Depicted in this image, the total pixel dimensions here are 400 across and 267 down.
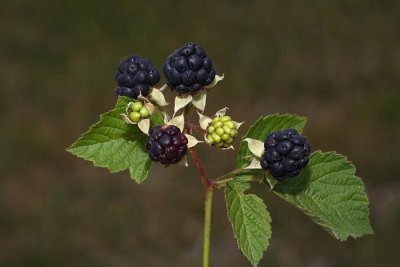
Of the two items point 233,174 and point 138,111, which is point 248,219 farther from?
point 138,111

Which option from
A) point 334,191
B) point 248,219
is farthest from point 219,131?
point 334,191

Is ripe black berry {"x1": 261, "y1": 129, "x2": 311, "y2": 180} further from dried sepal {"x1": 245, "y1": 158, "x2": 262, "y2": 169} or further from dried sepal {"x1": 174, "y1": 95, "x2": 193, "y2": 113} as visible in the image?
dried sepal {"x1": 174, "y1": 95, "x2": 193, "y2": 113}

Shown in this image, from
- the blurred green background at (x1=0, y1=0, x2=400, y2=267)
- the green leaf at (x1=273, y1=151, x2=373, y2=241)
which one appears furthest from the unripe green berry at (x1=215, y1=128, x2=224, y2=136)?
the blurred green background at (x1=0, y1=0, x2=400, y2=267)

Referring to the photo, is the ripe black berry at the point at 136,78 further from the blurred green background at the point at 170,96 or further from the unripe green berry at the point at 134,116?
the blurred green background at the point at 170,96

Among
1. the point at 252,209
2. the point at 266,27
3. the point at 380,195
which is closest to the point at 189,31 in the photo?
the point at 266,27

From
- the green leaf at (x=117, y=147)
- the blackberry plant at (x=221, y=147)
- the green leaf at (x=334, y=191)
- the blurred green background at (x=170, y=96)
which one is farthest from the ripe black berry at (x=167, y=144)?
the blurred green background at (x=170, y=96)
